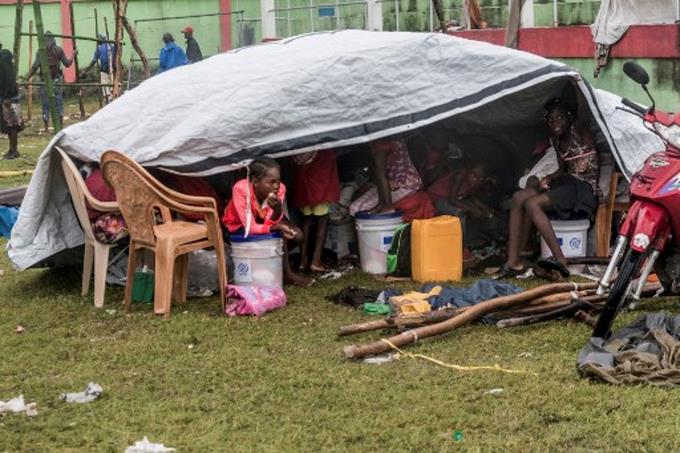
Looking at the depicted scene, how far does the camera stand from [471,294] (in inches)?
268

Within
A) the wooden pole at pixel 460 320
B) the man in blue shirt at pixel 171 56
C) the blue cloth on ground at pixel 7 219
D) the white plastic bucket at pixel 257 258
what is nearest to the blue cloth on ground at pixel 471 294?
the wooden pole at pixel 460 320

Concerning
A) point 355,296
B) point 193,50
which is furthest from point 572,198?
point 193,50

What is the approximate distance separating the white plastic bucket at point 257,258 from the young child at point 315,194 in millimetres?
813

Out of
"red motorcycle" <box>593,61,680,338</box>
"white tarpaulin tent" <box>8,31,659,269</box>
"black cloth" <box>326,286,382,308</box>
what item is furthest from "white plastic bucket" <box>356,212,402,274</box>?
"red motorcycle" <box>593,61,680,338</box>

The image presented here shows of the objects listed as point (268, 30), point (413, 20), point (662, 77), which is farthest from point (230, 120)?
point (268, 30)

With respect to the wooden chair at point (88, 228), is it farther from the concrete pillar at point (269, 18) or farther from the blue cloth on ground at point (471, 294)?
the concrete pillar at point (269, 18)

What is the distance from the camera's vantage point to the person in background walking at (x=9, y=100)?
1670 centimetres

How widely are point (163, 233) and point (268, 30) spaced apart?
14193 millimetres

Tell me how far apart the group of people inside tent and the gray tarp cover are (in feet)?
6.48

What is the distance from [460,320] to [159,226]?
7.35 feet

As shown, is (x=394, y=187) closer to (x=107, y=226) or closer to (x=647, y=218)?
(x=107, y=226)

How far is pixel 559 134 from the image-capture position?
787 cm

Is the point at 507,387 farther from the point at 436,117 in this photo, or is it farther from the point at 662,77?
the point at 662,77

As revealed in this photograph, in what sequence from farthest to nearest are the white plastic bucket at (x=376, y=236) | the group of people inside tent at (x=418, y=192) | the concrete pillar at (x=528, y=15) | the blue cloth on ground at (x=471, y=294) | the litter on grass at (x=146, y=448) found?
the concrete pillar at (x=528, y=15) < the white plastic bucket at (x=376, y=236) < the group of people inside tent at (x=418, y=192) < the blue cloth on ground at (x=471, y=294) < the litter on grass at (x=146, y=448)
